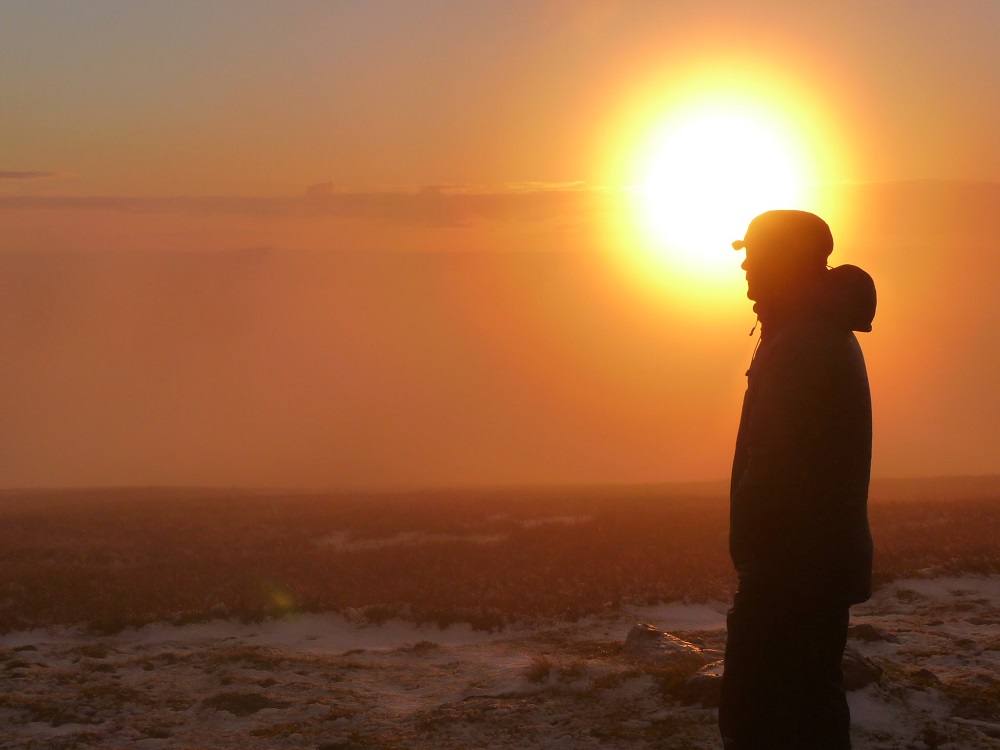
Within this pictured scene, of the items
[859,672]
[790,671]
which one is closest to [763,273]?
[790,671]

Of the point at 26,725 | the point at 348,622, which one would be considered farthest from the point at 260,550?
the point at 26,725

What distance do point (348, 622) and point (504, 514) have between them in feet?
41.3

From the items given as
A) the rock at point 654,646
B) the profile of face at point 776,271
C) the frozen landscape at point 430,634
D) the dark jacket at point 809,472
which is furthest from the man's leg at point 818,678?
the rock at point 654,646

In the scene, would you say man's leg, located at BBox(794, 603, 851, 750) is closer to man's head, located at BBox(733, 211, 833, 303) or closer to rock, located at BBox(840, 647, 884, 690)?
man's head, located at BBox(733, 211, 833, 303)

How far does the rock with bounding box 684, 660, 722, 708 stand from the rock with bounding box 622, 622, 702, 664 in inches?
62.6

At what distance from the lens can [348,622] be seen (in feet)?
52.9

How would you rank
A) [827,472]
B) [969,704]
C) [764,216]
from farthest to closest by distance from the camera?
[969,704], [764,216], [827,472]

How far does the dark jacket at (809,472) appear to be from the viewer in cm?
524

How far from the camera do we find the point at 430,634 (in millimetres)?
15367

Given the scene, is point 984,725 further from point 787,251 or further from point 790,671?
point 787,251

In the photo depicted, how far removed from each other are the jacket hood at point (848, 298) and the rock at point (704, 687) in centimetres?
510

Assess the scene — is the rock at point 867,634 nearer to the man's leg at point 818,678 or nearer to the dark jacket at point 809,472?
the man's leg at point 818,678

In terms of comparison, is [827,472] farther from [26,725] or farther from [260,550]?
[260,550]

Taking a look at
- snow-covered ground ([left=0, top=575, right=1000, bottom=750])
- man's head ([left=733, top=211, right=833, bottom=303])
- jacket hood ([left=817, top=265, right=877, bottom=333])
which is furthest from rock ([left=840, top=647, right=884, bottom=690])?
man's head ([left=733, top=211, right=833, bottom=303])
